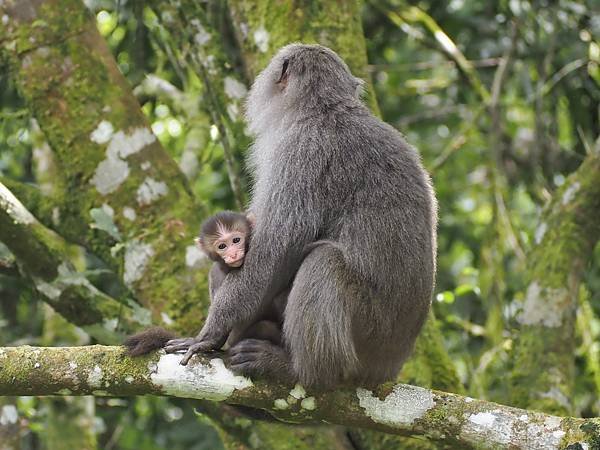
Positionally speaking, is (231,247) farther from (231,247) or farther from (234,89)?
(234,89)

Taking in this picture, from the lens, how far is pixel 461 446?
415 cm

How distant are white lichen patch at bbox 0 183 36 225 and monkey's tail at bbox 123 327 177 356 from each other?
150cm

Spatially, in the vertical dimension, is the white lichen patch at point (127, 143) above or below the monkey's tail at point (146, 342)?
above

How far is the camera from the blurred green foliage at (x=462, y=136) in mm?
7160

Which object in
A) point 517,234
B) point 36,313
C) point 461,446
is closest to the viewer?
point 461,446

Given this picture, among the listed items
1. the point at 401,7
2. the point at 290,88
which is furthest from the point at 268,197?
the point at 401,7

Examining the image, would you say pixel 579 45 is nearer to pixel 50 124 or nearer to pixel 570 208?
pixel 570 208

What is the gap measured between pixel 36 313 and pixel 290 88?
205 inches

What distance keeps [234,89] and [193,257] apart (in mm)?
1235

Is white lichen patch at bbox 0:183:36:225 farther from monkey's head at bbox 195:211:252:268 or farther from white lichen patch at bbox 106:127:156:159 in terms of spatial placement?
monkey's head at bbox 195:211:252:268

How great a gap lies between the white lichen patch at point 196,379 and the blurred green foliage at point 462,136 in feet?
6.70

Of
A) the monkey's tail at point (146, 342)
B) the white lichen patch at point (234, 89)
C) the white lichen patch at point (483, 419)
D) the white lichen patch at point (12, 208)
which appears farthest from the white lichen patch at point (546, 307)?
the white lichen patch at point (12, 208)

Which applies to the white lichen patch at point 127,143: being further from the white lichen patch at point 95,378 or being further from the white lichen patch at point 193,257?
the white lichen patch at point 95,378

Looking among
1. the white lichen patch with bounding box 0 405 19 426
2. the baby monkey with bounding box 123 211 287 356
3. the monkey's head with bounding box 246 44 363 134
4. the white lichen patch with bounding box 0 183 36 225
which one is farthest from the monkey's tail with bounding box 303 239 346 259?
the white lichen patch with bounding box 0 405 19 426
